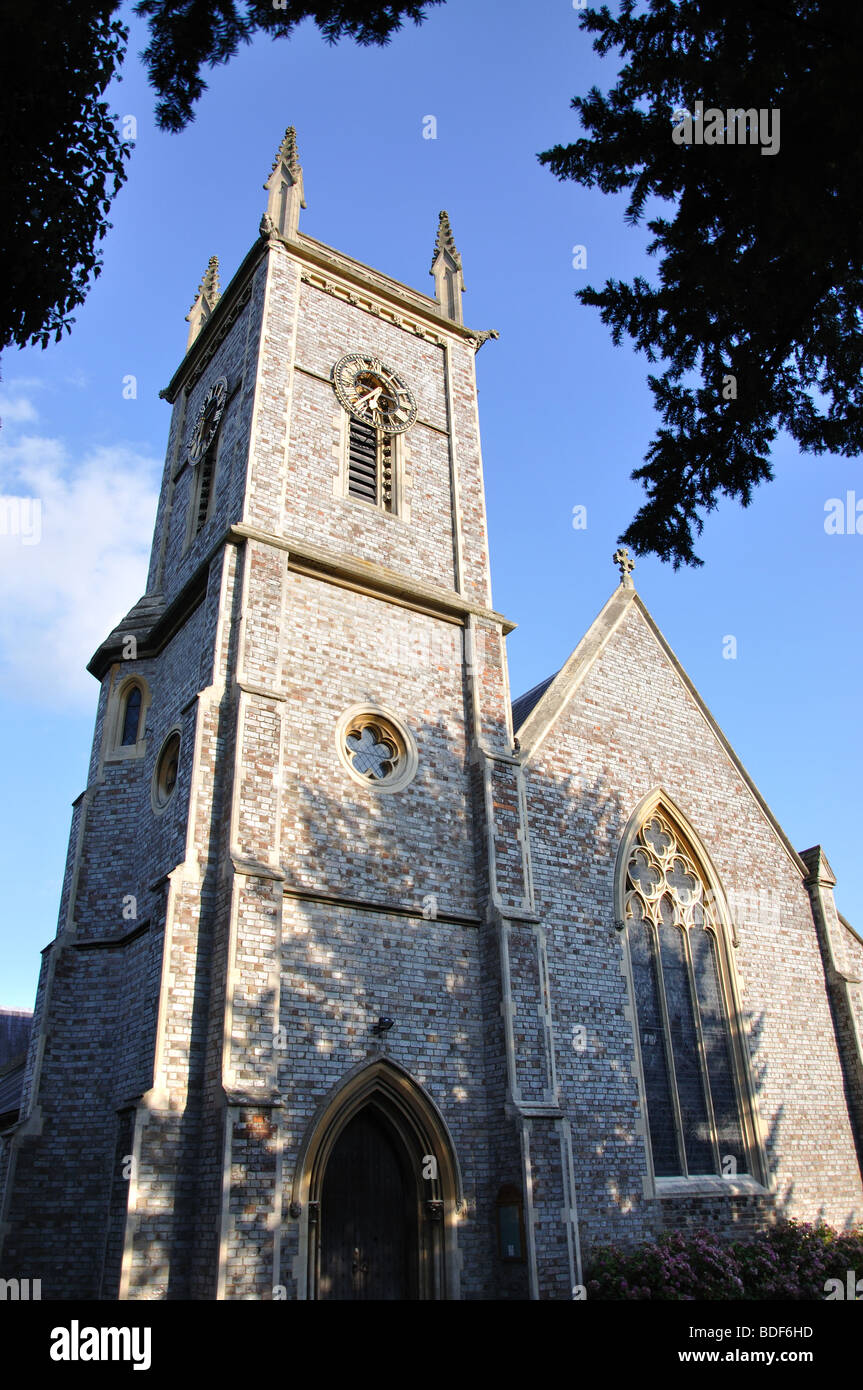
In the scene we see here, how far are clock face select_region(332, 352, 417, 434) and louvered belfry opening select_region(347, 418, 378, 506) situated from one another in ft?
0.66

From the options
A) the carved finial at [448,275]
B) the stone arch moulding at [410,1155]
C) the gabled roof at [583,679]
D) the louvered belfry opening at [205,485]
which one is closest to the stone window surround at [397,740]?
the gabled roof at [583,679]

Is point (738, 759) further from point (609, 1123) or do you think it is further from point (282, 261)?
point (282, 261)

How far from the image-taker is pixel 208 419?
719 inches

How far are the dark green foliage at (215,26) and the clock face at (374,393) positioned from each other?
11.6 m

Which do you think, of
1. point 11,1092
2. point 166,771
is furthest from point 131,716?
point 11,1092

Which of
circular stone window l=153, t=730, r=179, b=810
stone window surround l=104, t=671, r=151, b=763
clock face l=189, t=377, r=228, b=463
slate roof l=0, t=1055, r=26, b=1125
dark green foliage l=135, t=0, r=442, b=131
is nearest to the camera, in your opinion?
dark green foliage l=135, t=0, r=442, b=131

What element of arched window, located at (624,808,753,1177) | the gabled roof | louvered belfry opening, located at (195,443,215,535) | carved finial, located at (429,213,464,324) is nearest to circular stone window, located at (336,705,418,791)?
the gabled roof

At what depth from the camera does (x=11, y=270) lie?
7.54m

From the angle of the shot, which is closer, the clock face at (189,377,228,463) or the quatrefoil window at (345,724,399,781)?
the quatrefoil window at (345,724,399,781)

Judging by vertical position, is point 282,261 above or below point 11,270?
above

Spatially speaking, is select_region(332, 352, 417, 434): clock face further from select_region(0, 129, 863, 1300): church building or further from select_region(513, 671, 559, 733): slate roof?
select_region(513, 671, 559, 733): slate roof

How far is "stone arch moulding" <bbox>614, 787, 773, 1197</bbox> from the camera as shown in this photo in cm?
1347

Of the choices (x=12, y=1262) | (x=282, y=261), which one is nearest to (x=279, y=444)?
(x=282, y=261)

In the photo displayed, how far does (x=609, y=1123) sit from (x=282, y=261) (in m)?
14.9
